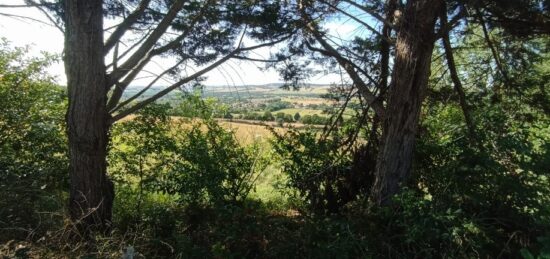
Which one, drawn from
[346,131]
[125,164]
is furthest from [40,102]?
[346,131]

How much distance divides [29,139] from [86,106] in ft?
5.83

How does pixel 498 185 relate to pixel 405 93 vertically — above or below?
below

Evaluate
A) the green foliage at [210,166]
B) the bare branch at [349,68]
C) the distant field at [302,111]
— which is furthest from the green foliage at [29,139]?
the bare branch at [349,68]

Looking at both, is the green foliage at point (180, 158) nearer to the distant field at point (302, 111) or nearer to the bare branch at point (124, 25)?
the distant field at point (302, 111)

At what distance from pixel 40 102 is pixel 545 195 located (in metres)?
6.52

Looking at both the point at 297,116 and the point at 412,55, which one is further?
the point at 297,116

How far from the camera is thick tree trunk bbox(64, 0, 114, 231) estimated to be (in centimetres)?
407

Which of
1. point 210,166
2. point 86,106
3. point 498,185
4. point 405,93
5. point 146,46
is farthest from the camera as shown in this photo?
point 210,166

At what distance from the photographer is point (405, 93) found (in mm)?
4430

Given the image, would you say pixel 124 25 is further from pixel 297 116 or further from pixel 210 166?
pixel 297 116

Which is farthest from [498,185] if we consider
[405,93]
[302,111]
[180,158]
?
[180,158]

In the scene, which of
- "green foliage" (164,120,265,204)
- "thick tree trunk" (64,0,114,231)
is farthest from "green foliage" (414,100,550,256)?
"thick tree trunk" (64,0,114,231)

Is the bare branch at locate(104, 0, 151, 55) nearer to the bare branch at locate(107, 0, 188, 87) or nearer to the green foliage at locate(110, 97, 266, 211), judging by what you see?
the bare branch at locate(107, 0, 188, 87)

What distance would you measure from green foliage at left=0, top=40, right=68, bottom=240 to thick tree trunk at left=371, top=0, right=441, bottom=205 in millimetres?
4033
